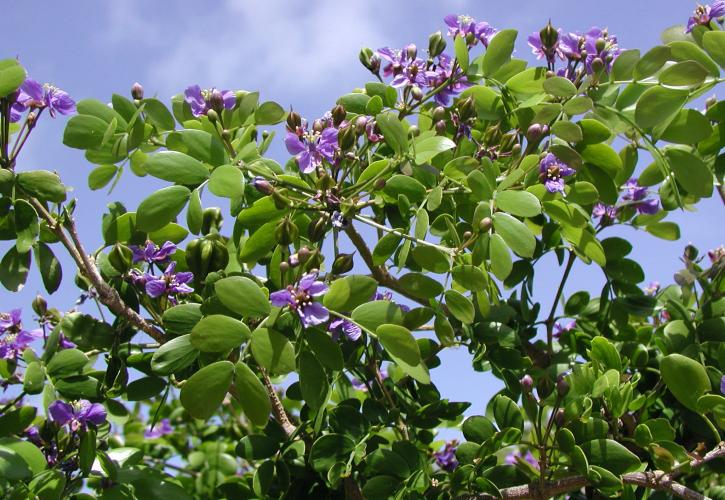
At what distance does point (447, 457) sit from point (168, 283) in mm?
1236

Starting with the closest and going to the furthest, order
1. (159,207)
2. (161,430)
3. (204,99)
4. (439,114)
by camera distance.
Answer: (159,207), (204,99), (439,114), (161,430)

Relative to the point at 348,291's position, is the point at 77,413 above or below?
below

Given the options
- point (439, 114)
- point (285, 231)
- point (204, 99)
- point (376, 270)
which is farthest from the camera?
point (376, 270)

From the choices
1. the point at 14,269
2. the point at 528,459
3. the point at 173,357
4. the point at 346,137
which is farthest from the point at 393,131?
the point at 528,459

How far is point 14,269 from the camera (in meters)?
2.13

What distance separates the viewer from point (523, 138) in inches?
99.5

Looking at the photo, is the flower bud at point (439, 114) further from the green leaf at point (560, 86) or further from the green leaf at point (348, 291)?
the green leaf at point (348, 291)

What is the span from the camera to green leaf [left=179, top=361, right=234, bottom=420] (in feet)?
5.43

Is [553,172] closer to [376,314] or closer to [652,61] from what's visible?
[652,61]

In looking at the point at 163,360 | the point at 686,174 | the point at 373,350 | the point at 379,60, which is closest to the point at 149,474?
the point at 163,360

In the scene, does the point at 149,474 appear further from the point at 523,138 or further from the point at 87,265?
the point at 523,138

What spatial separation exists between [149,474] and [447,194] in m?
1.09

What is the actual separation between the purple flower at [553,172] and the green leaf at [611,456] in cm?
63

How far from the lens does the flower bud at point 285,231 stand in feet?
6.03
